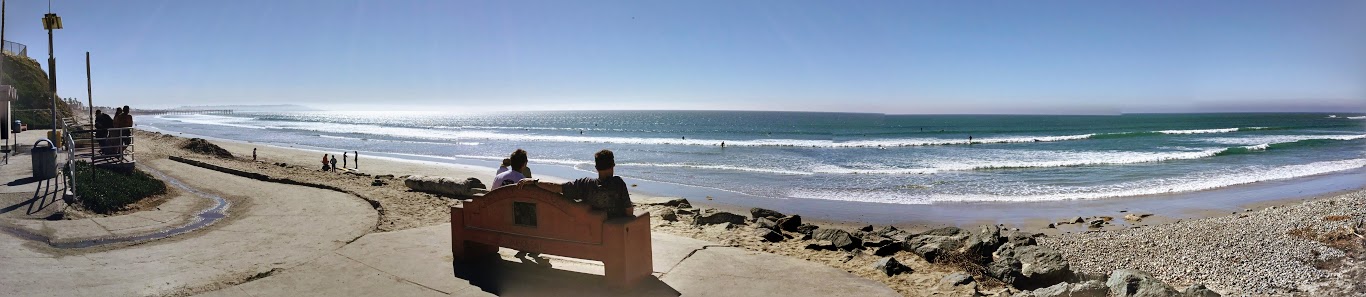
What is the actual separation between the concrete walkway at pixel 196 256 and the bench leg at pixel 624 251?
9.83 ft

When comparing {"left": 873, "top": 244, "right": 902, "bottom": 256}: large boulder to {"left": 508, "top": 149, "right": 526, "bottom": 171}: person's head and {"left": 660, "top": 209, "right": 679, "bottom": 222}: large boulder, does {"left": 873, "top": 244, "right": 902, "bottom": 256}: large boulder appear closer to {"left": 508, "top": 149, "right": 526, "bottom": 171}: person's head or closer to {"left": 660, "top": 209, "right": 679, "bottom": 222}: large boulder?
{"left": 660, "top": 209, "right": 679, "bottom": 222}: large boulder

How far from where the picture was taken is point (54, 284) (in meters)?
5.10

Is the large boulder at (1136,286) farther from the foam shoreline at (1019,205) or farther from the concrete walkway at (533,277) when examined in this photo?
the foam shoreline at (1019,205)

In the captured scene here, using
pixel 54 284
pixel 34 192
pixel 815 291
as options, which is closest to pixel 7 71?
pixel 34 192

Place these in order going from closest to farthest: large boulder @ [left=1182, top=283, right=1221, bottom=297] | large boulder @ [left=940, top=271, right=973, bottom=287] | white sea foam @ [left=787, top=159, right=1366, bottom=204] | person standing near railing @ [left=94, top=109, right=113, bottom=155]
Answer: large boulder @ [left=1182, top=283, right=1221, bottom=297] → large boulder @ [left=940, top=271, right=973, bottom=287] → person standing near railing @ [left=94, top=109, right=113, bottom=155] → white sea foam @ [left=787, top=159, right=1366, bottom=204]

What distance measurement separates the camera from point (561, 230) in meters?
5.30

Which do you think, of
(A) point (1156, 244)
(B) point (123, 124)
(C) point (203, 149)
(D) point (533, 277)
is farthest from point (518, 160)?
(C) point (203, 149)

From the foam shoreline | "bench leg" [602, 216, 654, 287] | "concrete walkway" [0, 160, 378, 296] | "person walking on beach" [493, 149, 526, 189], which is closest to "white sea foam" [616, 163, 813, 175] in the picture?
the foam shoreline

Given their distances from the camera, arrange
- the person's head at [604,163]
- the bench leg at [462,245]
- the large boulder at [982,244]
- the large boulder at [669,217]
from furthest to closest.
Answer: the large boulder at [669,217] → the large boulder at [982,244] → the bench leg at [462,245] → the person's head at [604,163]

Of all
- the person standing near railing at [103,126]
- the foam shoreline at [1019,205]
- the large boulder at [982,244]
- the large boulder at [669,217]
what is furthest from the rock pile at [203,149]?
the large boulder at [982,244]

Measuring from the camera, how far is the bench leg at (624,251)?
5.11 m

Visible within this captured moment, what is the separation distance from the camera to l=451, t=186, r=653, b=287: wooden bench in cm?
516

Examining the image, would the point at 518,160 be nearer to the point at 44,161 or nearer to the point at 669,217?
the point at 669,217

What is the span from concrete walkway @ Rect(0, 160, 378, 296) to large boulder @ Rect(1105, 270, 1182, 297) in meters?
6.99
